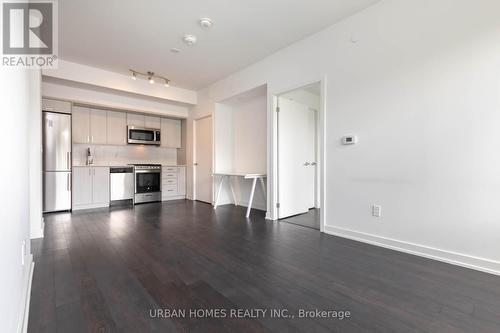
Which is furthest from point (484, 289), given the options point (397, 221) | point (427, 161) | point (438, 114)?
point (438, 114)

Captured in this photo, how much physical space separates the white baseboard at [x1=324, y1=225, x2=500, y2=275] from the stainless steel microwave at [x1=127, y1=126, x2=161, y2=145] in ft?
15.8

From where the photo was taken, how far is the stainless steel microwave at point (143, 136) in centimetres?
559

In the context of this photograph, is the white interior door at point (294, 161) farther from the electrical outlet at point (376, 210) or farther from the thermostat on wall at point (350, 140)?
the electrical outlet at point (376, 210)

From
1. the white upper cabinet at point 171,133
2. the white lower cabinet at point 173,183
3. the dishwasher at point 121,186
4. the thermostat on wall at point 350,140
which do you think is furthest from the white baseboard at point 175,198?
the thermostat on wall at point 350,140

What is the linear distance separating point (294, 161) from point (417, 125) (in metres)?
2.02

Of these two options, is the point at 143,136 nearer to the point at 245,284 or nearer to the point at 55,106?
the point at 55,106

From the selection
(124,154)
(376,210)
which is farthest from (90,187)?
(376,210)

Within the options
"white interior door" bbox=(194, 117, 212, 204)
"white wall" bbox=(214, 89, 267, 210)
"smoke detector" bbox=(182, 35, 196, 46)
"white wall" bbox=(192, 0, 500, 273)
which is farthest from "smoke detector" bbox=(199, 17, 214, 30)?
"white interior door" bbox=(194, 117, 212, 204)

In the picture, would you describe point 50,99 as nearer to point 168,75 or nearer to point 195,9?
point 168,75

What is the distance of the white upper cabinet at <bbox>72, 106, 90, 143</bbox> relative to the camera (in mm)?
4953

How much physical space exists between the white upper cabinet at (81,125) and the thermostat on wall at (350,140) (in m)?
5.23

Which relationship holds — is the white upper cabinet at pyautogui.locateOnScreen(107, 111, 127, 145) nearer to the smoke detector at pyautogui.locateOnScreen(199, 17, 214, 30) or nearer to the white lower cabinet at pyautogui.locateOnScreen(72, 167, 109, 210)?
the white lower cabinet at pyautogui.locateOnScreen(72, 167, 109, 210)

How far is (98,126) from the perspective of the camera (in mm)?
5230

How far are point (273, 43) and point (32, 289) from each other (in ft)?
12.6
